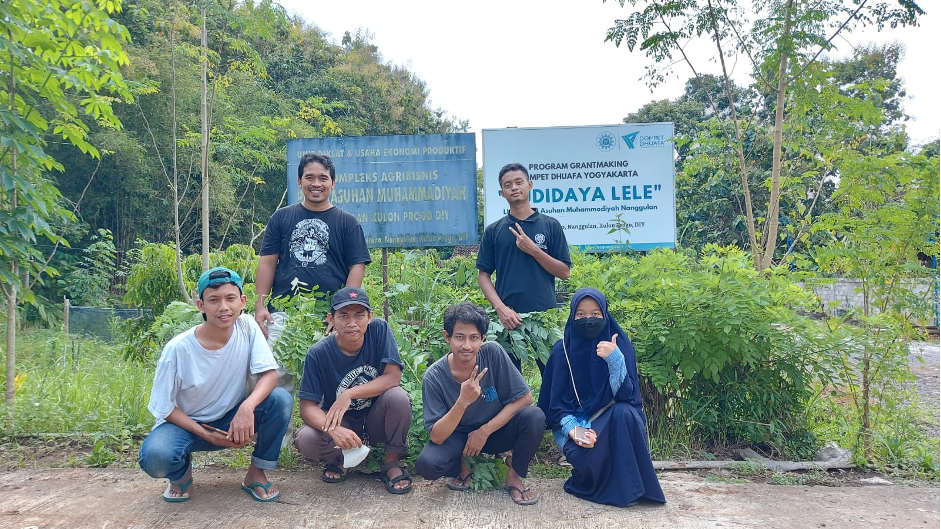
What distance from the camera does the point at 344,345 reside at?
11.6 ft

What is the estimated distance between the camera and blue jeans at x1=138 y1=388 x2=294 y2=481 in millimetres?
3127

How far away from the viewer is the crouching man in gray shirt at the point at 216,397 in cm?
320

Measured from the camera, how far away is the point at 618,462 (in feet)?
11.0

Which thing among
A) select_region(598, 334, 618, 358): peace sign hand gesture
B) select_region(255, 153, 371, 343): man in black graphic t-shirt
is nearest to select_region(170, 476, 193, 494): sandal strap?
select_region(255, 153, 371, 343): man in black graphic t-shirt

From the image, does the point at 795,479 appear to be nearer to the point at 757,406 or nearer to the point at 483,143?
the point at 757,406

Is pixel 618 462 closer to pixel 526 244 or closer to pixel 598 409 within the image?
pixel 598 409

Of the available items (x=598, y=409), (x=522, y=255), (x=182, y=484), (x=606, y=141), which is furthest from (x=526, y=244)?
(x=606, y=141)

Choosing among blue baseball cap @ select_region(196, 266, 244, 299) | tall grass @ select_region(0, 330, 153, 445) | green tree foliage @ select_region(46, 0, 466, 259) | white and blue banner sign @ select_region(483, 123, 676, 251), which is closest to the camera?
blue baseball cap @ select_region(196, 266, 244, 299)

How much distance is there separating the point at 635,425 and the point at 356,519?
1.44 m

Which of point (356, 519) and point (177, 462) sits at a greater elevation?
point (177, 462)

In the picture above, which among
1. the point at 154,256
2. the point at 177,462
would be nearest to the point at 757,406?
the point at 177,462

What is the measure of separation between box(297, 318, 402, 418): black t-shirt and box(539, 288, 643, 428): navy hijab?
33.9 inches

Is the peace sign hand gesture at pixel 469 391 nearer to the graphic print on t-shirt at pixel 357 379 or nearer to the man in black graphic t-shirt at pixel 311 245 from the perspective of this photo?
the graphic print on t-shirt at pixel 357 379

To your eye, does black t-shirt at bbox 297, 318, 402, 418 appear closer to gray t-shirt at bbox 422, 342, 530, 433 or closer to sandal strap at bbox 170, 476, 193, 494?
gray t-shirt at bbox 422, 342, 530, 433
